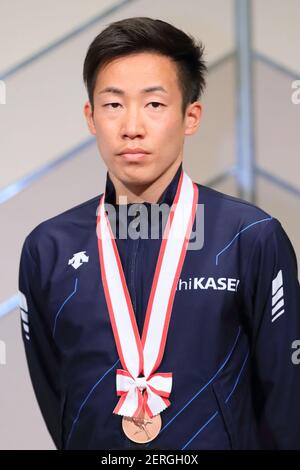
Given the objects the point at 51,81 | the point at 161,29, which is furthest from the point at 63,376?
the point at 51,81

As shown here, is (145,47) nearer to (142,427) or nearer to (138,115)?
(138,115)

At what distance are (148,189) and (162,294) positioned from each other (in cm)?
25

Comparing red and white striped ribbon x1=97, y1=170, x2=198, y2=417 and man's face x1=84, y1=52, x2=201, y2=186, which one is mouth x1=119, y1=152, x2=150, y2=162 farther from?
red and white striped ribbon x1=97, y1=170, x2=198, y2=417

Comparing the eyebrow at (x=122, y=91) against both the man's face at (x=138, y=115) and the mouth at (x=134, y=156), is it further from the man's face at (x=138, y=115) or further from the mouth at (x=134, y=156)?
the mouth at (x=134, y=156)

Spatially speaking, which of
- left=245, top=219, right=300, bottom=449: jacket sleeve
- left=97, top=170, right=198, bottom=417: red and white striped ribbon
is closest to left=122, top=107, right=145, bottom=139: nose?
left=97, top=170, right=198, bottom=417: red and white striped ribbon

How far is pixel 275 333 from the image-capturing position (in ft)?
5.68

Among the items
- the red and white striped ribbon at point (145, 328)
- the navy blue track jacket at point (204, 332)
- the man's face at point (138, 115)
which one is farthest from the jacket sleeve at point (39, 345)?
the man's face at point (138, 115)

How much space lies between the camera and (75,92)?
2312 millimetres

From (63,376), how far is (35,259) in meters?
0.29

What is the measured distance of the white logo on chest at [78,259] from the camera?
1770 mm

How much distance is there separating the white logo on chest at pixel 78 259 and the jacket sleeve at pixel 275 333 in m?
0.38

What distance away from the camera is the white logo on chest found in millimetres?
1770

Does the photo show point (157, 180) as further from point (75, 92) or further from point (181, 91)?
point (75, 92)

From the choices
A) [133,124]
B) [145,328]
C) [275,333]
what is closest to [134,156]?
[133,124]
